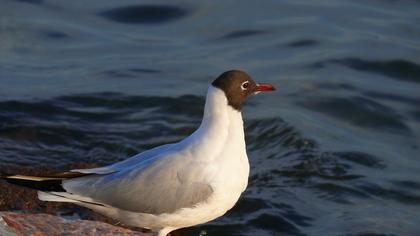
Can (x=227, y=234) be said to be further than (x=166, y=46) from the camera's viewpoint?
No

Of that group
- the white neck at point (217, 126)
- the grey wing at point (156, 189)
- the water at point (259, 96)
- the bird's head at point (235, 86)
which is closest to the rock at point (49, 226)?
the grey wing at point (156, 189)

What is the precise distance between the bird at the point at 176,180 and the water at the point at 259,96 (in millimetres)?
1354

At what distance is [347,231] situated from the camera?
8.35m

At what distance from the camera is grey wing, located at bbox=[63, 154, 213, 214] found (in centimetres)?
653

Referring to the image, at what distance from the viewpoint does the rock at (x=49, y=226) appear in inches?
198

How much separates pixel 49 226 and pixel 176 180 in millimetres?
1514

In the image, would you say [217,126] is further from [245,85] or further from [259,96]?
[259,96]

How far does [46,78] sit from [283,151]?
3.27 meters

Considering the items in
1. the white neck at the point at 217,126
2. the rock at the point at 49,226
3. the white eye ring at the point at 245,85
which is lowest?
the rock at the point at 49,226

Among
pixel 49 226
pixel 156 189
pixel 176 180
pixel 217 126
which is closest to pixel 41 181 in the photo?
pixel 156 189

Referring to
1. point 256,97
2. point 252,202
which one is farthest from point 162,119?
point 252,202

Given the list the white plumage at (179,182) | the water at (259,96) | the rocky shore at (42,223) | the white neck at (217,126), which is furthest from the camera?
the water at (259,96)

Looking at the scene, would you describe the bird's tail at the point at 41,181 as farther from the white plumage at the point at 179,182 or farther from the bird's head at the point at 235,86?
the bird's head at the point at 235,86

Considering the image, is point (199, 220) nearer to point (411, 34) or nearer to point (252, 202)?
point (252, 202)
